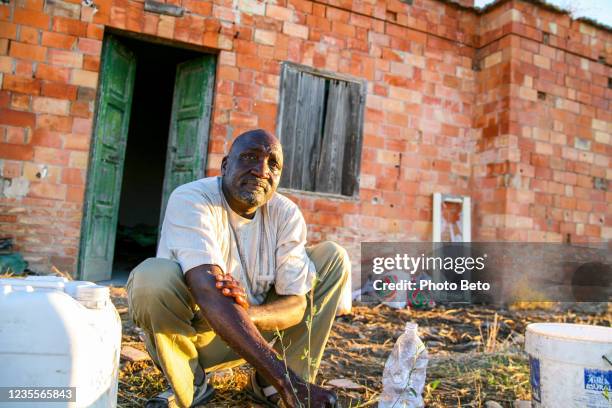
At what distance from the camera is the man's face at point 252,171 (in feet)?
6.16

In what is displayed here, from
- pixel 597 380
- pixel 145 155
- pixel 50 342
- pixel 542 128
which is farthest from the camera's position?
pixel 145 155

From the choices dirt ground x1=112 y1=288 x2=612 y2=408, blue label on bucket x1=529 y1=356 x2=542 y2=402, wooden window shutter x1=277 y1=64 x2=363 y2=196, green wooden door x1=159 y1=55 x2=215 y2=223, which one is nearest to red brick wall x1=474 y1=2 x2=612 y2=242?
dirt ground x1=112 y1=288 x2=612 y2=408

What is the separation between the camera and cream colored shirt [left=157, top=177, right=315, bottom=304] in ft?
5.80

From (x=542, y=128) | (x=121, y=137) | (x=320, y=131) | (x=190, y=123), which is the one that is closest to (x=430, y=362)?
(x=320, y=131)

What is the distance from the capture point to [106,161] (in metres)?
4.98

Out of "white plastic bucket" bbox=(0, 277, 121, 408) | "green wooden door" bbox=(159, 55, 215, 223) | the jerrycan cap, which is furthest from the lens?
"green wooden door" bbox=(159, 55, 215, 223)

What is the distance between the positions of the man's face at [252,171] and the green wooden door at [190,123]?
3287 millimetres

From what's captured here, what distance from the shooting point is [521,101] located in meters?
6.08

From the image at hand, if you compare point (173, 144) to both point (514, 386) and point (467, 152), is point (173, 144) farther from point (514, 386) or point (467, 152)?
point (514, 386)

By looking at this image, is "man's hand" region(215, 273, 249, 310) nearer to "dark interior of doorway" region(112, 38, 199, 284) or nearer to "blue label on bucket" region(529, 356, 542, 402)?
"blue label on bucket" region(529, 356, 542, 402)

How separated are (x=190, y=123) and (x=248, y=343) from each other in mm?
4153

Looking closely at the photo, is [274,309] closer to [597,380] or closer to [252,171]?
[252,171]

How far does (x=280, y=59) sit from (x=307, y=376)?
4160mm

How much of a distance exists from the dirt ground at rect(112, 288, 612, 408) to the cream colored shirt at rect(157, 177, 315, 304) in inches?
21.9
